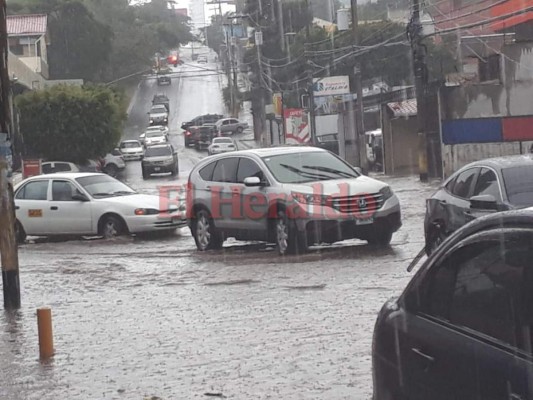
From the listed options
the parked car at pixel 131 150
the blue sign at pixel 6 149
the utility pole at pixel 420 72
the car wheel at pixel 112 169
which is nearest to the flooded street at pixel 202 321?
the blue sign at pixel 6 149

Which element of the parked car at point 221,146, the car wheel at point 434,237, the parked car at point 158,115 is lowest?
the car wheel at point 434,237

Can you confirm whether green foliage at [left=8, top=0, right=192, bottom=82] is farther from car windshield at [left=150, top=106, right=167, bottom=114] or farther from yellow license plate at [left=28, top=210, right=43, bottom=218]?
yellow license plate at [left=28, top=210, right=43, bottom=218]

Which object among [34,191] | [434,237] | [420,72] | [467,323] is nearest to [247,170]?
[434,237]

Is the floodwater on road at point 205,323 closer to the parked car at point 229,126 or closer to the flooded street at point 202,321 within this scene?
the flooded street at point 202,321

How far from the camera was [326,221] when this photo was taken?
1573 cm

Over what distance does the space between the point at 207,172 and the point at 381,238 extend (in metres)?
3.53

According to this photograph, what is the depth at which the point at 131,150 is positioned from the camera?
6456 centimetres

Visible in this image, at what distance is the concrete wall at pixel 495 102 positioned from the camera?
34.6m

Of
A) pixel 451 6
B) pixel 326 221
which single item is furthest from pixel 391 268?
pixel 451 6

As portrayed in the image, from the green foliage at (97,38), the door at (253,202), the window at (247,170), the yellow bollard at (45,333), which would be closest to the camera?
the yellow bollard at (45,333)

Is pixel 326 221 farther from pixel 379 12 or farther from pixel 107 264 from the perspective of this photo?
pixel 379 12

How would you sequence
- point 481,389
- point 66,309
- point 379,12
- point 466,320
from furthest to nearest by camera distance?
point 379,12 → point 66,309 → point 466,320 → point 481,389

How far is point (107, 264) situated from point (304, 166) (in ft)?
11.8

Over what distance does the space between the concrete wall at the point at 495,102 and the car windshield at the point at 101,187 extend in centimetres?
1646
